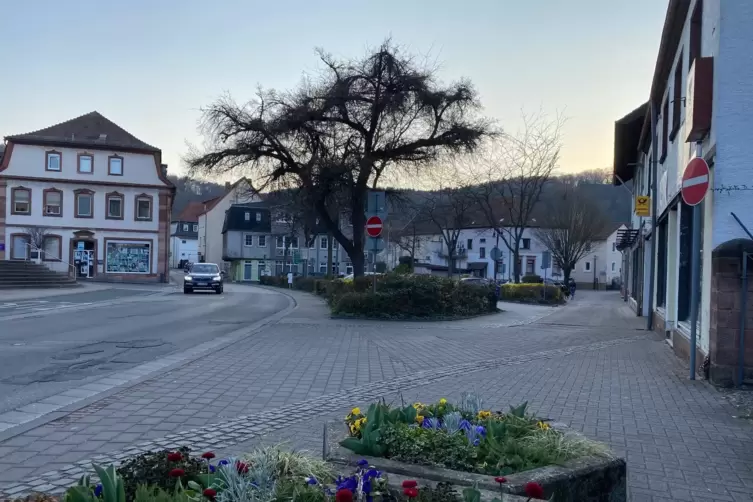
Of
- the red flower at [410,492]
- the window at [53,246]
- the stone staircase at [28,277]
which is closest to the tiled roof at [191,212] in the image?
the window at [53,246]

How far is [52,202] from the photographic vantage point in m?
49.8

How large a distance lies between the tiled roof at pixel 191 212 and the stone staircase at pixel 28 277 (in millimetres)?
73856

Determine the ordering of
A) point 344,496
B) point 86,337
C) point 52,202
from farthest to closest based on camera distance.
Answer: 1. point 52,202
2. point 86,337
3. point 344,496

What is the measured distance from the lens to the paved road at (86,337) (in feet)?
30.3

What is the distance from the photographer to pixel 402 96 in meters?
25.7

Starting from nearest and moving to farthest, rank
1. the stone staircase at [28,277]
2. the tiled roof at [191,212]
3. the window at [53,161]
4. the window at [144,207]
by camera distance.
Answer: the stone staircase at [28,277], the window at [53,161], the window at [144,207], the tiled roof at [191,212]

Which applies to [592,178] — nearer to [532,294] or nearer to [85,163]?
[532,294]

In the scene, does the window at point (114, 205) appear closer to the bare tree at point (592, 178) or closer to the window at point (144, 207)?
the window at point (144, 207)

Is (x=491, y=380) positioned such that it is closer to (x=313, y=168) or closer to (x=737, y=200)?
(x=737, y=200)

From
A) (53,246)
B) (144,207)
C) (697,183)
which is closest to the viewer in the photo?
(697,183)

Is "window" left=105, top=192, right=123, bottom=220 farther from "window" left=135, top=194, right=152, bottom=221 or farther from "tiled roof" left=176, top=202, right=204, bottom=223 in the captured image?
"tiled roof" left=176, top=202, right=204, bottom=223

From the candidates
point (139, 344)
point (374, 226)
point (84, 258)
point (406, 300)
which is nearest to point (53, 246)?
point (84, 258)

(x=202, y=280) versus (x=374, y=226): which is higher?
(x=374, y=226)

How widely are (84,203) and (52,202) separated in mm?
2098
